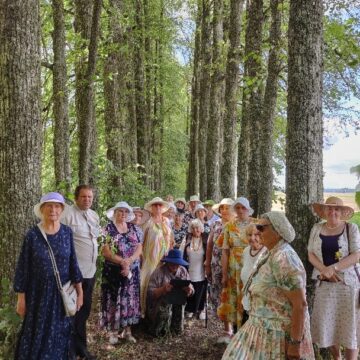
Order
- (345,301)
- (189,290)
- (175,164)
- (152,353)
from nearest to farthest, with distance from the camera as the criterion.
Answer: (345,301)
(152,353)
(189,290)
(175,164)

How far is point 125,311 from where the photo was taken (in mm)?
7000

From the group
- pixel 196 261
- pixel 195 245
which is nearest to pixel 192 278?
pixel 196 261

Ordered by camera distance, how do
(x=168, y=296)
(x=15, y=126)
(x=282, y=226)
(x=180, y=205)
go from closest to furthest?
(x=282, y=226), (x=15, y=126), (x=168, y=296), (x=180, y=205)

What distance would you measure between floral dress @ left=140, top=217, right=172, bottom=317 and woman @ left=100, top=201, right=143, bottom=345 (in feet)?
1.76

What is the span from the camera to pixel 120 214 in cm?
705

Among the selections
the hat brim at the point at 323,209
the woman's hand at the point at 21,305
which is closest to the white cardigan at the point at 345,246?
the hat brim at the point at 323,209

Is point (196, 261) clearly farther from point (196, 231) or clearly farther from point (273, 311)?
point (273, 311)

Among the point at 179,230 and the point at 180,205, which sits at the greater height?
the point at 180,205

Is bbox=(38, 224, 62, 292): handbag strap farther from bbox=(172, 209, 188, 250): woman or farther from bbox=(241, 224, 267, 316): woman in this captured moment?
bbox=(172, 209, 188, 250): woman

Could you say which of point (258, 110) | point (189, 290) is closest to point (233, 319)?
point (189, 290)

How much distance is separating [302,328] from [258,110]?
780 centimetres

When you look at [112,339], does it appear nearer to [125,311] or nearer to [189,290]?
[125,311]

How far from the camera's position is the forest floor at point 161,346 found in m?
6.53

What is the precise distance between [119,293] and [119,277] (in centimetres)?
24
